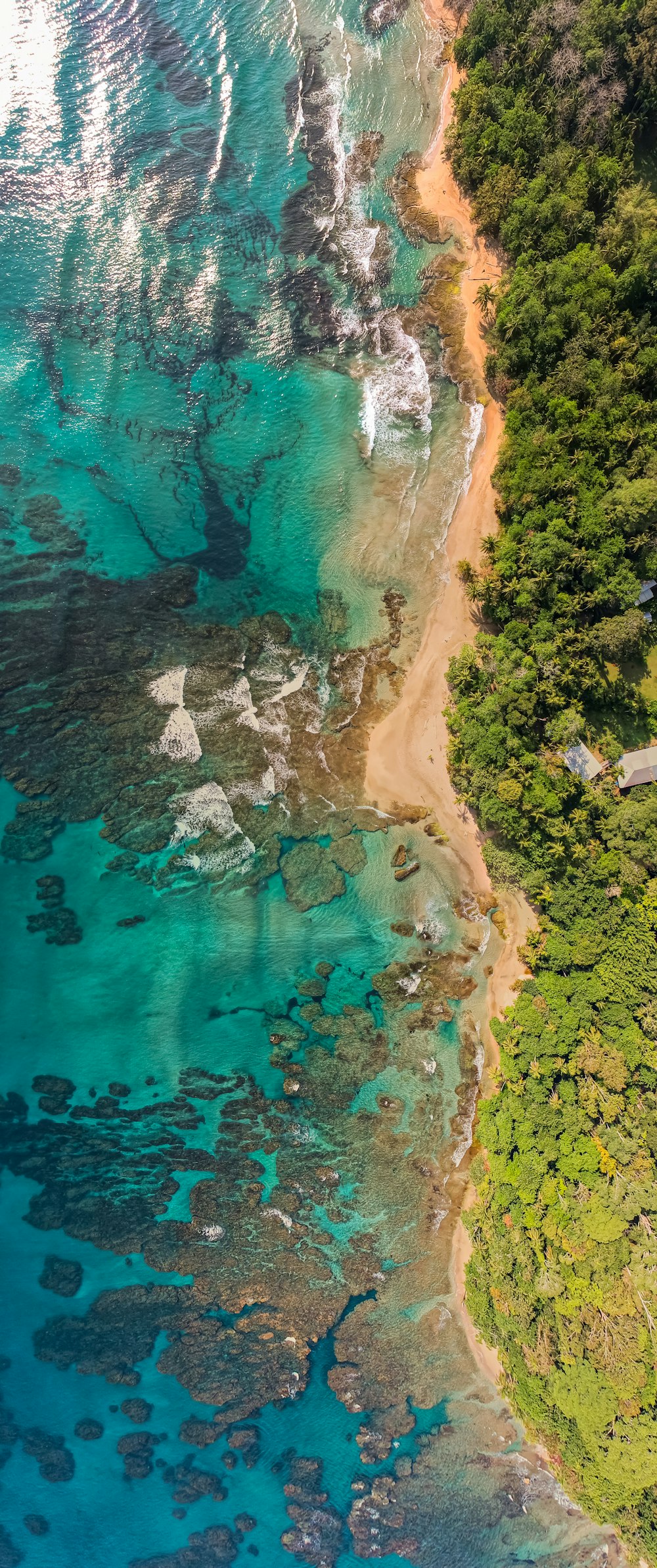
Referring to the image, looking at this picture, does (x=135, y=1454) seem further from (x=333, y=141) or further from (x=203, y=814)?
(x=333, y=141)

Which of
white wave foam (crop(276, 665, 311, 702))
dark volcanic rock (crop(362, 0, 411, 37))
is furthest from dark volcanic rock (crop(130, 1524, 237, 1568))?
dark volcanic rock (crop(362, 0, 411, 37))

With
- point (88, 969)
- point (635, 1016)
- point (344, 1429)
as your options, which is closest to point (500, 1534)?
point (344, 1429)

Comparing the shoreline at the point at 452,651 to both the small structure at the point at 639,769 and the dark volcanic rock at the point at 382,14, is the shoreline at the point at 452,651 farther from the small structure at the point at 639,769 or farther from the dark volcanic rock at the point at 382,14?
the small structure at the point at 639,769

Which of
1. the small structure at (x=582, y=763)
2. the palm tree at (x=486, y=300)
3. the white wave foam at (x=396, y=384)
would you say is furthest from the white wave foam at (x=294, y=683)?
the palm tree at (x=486, y=300)

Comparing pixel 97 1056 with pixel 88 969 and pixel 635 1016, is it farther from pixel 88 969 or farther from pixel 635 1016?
→ pixel 635 1016

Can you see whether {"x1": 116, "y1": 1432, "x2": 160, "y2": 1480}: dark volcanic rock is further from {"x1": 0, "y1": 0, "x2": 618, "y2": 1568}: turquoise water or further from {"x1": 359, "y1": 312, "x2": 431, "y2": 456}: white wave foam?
{"x1": 359, "y1": 312, "x2": 431, "y2": 456}: white wave foam

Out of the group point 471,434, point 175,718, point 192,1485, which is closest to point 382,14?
point 471,434
